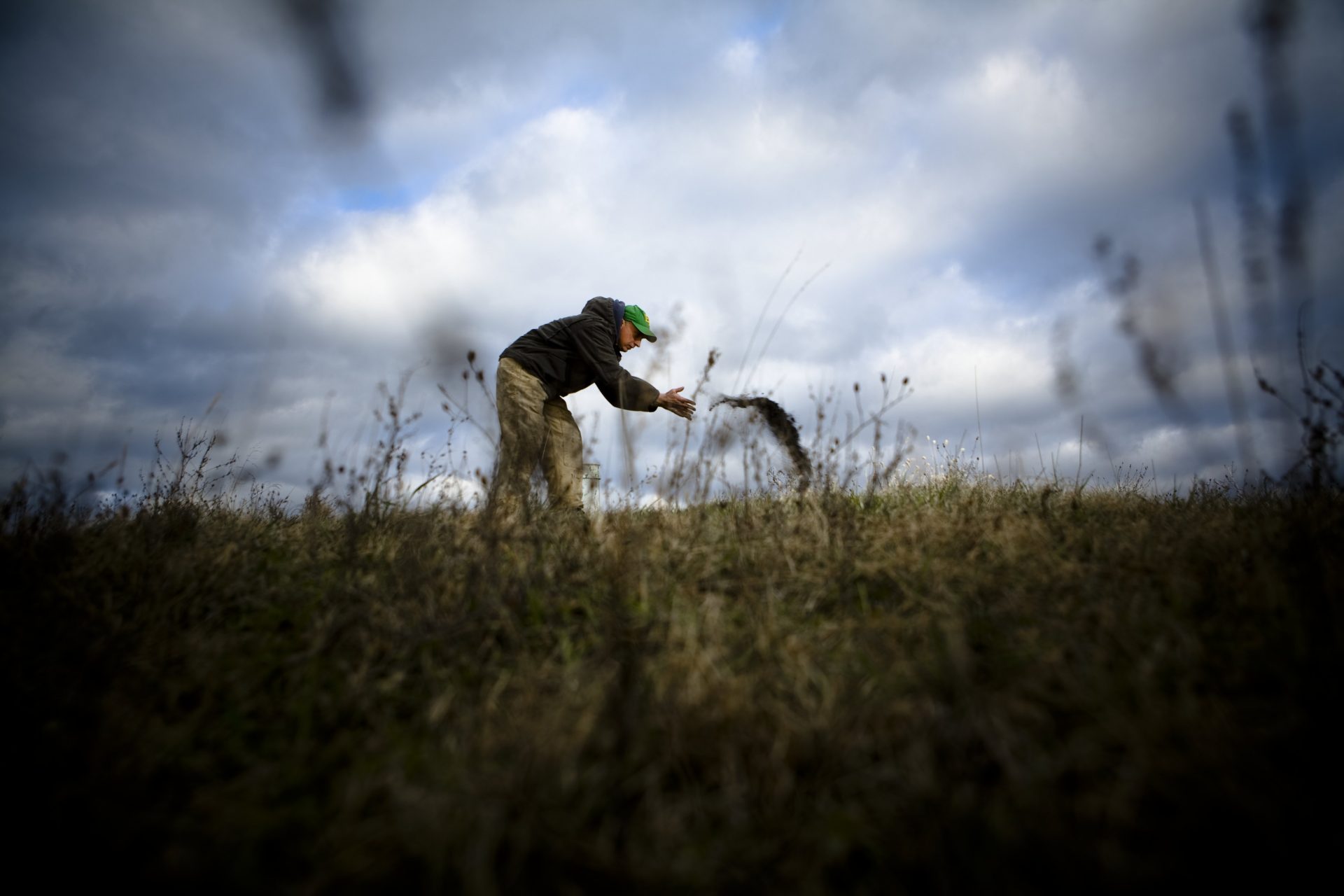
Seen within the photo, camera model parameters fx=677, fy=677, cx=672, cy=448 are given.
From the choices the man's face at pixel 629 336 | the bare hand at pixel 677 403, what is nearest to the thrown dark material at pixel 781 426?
the bare hand at pixel 677 403


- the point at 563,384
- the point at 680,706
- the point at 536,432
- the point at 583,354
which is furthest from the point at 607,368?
the point at 680,706

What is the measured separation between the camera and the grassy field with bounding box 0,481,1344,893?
155 centimetres

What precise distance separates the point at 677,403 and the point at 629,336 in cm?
106

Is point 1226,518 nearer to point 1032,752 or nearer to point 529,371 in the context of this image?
point 1032,752

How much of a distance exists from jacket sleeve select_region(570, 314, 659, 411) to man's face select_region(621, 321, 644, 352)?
137mm

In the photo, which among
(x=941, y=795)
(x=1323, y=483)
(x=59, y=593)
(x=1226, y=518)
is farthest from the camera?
(x=1226, y=518)

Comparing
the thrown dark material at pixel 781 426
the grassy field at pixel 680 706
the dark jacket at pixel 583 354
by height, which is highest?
the dark jacket at pixel 583 354

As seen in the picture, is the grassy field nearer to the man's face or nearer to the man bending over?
the man bending over

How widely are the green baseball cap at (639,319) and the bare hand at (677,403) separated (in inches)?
38.3

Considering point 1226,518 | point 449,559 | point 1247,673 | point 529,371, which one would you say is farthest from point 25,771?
point 1226,518

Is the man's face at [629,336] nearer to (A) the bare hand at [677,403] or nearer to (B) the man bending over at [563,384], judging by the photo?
(B) the man bending over at [563,384]

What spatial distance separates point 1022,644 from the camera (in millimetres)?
2391

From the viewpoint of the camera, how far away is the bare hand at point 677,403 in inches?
197

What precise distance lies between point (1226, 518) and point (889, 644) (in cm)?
251
